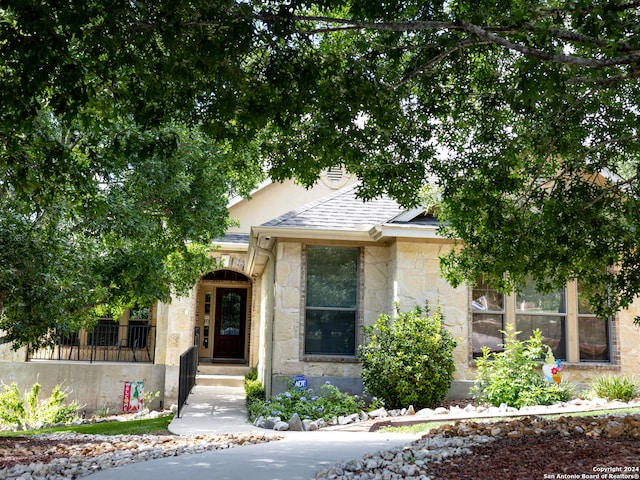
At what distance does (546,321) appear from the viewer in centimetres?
1338

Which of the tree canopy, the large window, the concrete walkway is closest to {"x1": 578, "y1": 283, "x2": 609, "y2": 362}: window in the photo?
the large window

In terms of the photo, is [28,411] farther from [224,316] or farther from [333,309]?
[224,316]

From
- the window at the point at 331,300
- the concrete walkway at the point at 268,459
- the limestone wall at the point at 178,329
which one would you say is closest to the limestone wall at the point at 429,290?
the window at the point at 331,300

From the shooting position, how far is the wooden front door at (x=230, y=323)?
24125mm

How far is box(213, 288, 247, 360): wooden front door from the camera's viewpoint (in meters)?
24.1

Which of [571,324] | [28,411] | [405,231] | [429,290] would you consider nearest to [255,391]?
[429,290]

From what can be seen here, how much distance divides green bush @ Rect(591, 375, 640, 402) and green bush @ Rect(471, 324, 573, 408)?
0.60 meters

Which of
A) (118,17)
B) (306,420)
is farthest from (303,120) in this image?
(306,420)

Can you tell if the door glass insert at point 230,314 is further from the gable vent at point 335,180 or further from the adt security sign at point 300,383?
the adt security sign at point 300,383

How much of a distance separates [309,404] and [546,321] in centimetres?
548

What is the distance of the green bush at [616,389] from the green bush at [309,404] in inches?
175

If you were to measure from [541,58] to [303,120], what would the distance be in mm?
3082

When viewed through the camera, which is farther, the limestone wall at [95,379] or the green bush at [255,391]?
the limestone wall at [95,379]

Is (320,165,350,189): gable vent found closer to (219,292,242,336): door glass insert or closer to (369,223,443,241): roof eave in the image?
(219,292,242,336): door glass insert
